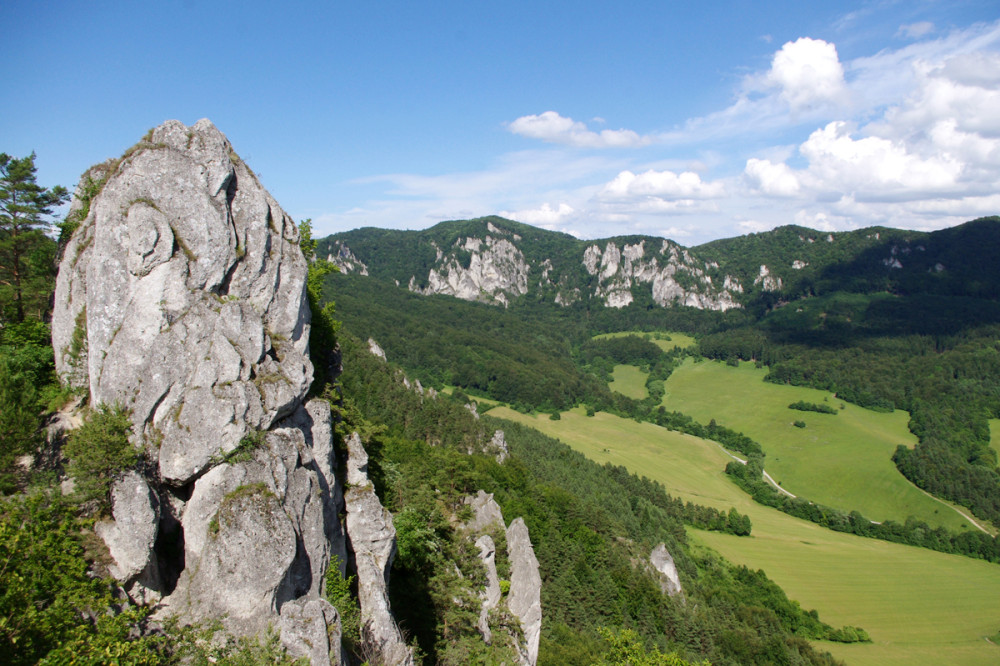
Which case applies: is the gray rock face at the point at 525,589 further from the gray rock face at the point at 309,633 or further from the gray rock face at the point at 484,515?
the gray rock face at the point at 309,633

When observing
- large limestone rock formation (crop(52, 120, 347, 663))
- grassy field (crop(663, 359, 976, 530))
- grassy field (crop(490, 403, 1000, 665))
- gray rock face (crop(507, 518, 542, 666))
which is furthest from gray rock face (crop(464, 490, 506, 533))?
grassy field (crop(663, 359, 976, 530))

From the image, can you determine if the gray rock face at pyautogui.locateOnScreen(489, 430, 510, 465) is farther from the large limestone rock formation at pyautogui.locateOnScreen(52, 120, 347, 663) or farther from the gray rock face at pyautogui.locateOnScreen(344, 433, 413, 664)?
the large limestone rock formation at pyautogui.locateOnScreen(52, 120, 347, 663)

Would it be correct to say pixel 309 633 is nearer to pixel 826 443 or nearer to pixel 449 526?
pixel 449 526

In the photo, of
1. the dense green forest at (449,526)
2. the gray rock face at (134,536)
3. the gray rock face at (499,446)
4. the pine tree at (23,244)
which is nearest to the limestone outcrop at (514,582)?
the dense green forest at (449,526)

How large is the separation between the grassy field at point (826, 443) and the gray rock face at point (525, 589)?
105 meters

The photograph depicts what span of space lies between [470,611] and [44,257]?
84.0 feet

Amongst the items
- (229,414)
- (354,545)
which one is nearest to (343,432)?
(354,545)

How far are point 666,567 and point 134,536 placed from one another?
56115 millimetres

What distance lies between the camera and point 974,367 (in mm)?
186500

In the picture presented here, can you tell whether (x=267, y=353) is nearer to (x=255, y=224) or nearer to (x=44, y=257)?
(x=255, y=224)

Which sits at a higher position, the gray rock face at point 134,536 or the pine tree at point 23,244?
the pine tree at point 23,244

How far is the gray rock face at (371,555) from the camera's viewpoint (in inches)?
699

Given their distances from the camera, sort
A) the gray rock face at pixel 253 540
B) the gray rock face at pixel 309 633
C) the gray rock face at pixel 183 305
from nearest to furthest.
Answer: the gray rock face at pixel 309 633 → the gray rock face at pixel 253 540 → the gray rock face at pixel 183 305

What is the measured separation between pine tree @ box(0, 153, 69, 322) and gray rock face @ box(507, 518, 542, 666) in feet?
91.5
